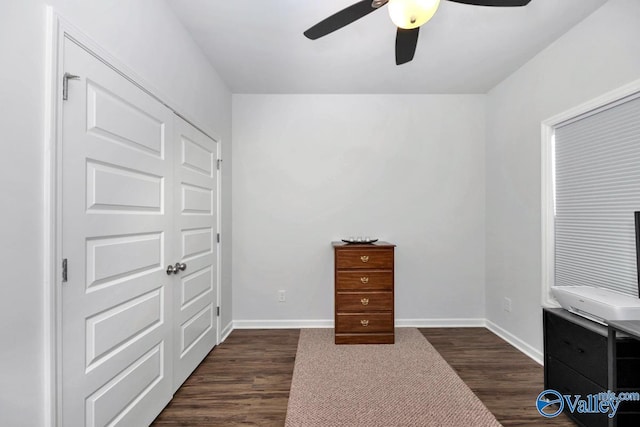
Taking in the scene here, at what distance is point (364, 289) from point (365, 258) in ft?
0.99

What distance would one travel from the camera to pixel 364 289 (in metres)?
2.98

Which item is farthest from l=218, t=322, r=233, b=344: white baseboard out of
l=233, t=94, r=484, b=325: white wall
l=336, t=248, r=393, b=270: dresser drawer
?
l=336, t=248, r=393, b=270: dresser drawer

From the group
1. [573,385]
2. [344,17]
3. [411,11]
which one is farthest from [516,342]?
[344,17]

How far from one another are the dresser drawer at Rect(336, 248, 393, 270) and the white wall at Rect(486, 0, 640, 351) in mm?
1230

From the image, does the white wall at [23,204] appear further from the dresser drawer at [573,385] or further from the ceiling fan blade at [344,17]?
the dresser drawer at [573,385]

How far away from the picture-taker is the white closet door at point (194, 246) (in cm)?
219

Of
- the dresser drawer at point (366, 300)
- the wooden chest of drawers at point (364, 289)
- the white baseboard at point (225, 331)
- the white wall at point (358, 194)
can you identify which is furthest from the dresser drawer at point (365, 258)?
the white baseboard at point (225, 331)

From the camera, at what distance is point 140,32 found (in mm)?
1718

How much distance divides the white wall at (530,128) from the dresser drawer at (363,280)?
1.23 m

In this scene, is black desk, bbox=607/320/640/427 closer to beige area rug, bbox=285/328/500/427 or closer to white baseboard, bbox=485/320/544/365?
beige area rug, bbox=285/328/500/427

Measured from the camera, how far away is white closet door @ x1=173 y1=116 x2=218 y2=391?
2188 millimetres

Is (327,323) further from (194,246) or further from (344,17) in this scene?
(344,17)

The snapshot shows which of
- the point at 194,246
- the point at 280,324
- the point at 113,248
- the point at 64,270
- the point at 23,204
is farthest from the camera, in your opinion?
the point at 280,324

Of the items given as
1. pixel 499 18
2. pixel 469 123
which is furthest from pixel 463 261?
pixel 499 18
